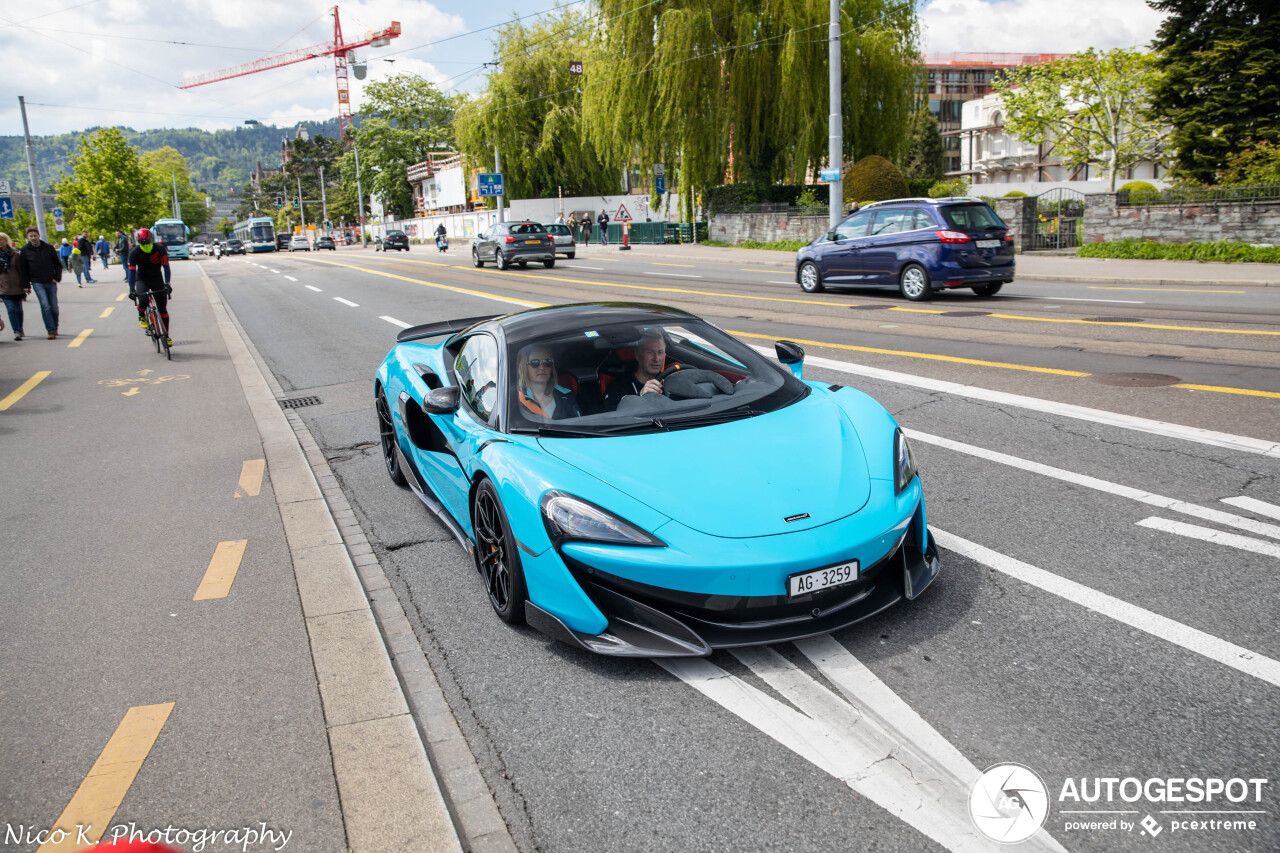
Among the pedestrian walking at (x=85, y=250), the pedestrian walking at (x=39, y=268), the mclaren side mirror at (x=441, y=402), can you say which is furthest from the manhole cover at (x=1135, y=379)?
the pedestrian walking at (x=85, y=250)

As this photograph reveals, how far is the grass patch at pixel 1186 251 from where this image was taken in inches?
854

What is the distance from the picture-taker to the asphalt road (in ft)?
8.83

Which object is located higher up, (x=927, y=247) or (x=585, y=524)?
(x=927, y=247)

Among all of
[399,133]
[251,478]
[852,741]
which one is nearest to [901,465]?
[852,741]

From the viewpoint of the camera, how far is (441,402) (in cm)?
466

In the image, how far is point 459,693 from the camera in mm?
3549


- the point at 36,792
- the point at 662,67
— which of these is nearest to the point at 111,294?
the point at 662,67

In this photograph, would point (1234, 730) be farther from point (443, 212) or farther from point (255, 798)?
point (443, 212)

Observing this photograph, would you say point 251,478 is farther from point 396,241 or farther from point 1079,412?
point 396,241

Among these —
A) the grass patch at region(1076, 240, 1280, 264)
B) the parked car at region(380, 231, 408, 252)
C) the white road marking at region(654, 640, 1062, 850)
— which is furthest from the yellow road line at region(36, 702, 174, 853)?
the parked car at region(380, 231, 408, 252)

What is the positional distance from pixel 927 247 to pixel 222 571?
46.2 ft

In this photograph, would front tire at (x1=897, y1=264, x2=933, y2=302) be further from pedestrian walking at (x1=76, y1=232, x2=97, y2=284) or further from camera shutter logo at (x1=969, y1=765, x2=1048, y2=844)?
pedestrian walking at (x1=76, y1=232, x2=97, y2=284)

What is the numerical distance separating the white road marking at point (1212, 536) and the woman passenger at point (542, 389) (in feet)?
9.90

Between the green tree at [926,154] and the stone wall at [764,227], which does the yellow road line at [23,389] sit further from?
the green tree at [926,154]
